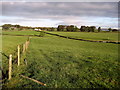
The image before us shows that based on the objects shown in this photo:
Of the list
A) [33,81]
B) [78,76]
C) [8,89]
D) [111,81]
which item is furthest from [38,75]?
[111,81]

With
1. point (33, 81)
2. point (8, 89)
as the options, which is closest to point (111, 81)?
point (33, 81)

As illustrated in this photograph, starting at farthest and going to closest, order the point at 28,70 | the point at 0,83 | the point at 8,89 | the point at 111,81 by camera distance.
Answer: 1. the point at 28,70
2. the point at 111,81
3. the point at 0,83
4. the point at 8,89

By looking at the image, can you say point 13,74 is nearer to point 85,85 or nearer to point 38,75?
point 38,75

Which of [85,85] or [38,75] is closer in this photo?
[85,85]

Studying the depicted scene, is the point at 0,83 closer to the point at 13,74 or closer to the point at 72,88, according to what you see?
the point at 13,74

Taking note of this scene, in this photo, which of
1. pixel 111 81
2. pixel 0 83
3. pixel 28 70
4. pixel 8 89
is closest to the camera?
pixel 8 89

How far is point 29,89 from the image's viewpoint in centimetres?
829

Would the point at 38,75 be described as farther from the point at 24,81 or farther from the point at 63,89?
the point at 63,89

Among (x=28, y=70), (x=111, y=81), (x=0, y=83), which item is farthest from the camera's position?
(x=28, y=70)

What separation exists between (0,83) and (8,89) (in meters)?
1.32

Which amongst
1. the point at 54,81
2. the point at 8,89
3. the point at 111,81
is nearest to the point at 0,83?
the point at 8,89

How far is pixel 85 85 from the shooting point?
9391 millimetres

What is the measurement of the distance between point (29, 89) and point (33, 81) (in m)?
1.15

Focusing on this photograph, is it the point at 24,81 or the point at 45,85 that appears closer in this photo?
the point at 45,85
